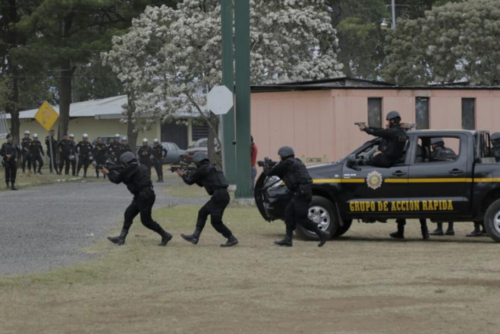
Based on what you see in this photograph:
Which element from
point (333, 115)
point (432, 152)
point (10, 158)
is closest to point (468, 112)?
point (333, 115)

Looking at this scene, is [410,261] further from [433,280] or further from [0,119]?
[0,119]

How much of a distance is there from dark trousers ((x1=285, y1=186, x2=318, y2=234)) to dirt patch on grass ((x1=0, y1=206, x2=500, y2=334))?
14.8 inches

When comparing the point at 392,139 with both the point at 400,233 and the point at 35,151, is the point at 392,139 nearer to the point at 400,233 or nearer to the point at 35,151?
the point at 400,233

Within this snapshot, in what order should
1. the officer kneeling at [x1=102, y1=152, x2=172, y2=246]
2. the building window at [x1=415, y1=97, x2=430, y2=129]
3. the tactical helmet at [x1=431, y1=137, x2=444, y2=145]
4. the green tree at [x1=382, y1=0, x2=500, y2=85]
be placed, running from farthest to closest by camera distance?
the green tree at [x1=382, y1=0, x2=500, y2=85], the building window at [x1=415, y1=97, x2=430, y2=129], the tactical helmet at [x1=431, y1=137, x2=444, y2=145], the officer kneeling at [x1=102, y1=152, x2=172, y2=246]

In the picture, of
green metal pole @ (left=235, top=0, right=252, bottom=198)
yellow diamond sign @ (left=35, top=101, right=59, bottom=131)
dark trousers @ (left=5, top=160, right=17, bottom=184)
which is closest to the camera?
green metal pole @ (left=235, top=0, right=252, bottom=198)

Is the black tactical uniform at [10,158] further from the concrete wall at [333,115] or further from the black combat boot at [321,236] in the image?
the black combat boot at [321,236]

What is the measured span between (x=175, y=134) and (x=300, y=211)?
53.1 m

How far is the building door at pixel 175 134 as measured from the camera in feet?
227

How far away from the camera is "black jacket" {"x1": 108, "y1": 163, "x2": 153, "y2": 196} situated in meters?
16.2

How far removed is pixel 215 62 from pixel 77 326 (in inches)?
1268

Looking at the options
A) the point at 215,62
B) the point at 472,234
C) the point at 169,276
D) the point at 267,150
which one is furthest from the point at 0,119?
the point at 169,276

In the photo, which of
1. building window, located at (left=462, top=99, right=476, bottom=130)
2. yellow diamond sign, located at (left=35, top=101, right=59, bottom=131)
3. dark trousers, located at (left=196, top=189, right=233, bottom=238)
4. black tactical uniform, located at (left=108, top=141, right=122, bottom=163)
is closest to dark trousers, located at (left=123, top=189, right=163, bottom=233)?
dark trousers, located at (left=196, top=189, right=233, bottom=238)

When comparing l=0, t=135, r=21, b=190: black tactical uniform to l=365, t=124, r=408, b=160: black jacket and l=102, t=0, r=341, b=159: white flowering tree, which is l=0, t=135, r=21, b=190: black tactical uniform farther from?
l=365, t=124, r=408, b=160: black jacket

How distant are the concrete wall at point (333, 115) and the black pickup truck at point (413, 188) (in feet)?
34.0
